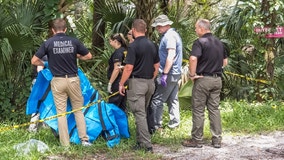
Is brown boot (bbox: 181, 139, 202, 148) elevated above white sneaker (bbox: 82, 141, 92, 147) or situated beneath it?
situated beneath

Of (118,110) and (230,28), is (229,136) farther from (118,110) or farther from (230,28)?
(230,28)

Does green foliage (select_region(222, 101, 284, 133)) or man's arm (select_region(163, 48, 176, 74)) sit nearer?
man's arm (select_region(163, 48, 176, 74))

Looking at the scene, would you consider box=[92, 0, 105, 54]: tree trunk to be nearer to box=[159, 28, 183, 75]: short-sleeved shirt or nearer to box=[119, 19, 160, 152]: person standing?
box=[159, 28, 183, 75]: short-sleeved shirt

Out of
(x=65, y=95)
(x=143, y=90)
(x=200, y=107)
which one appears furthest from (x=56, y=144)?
(x=200, y=107)

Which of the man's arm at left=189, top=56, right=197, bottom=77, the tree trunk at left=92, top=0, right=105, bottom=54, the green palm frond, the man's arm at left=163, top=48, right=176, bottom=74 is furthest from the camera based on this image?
the tree trunk at left=92, top=0, right=105, bottom=54

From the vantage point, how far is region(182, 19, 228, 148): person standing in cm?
649

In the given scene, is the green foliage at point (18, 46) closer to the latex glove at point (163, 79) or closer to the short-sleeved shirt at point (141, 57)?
the latex glove at point (163, 79)

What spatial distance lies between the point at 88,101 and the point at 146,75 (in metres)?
1.10

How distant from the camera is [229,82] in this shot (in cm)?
1052

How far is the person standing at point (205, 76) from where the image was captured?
21.3 ft

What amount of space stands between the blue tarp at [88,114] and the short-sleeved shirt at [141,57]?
31.8 inches

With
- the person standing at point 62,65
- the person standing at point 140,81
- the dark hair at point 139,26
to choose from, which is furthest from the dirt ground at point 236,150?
the dark hair at point 139,26

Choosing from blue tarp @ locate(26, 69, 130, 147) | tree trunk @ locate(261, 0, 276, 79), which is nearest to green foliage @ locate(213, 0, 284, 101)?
tree trunk @ locate(261, 0, 276, 79)

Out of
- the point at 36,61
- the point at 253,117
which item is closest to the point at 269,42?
the point at 253,117
